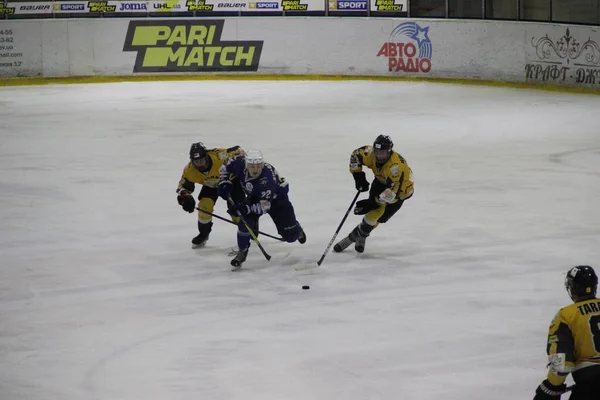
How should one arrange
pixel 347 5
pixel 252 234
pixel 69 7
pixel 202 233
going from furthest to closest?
pixel 69 7 < pixel 347 5 < pixel 202 233 < pixel 252 234

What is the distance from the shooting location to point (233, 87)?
2314 centimetres

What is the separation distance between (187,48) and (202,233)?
1533 centimetres

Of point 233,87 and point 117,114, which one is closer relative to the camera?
point 117,114

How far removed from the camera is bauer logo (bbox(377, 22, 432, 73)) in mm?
23391

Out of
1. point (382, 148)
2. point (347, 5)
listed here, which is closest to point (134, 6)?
point (347, 5)

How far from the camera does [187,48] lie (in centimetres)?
2481

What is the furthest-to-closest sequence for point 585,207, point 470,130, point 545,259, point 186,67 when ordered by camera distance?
point 186,67
point 470,130
point 585,207
point 545,259

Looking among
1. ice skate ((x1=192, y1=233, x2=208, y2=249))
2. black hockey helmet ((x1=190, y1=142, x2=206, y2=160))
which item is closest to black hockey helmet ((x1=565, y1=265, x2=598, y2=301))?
black hockey helmet ((x1=190, y1=142, x2=206, y2=160))

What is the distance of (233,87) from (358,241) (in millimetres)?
13862

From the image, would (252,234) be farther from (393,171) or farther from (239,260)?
(393,171)

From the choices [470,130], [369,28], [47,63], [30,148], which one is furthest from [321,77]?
[30,148]

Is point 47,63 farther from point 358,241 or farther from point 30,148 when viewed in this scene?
point 358,241

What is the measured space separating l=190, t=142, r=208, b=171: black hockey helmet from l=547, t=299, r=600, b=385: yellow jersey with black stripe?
509 cm

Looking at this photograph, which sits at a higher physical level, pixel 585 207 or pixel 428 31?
pixel 428 31
